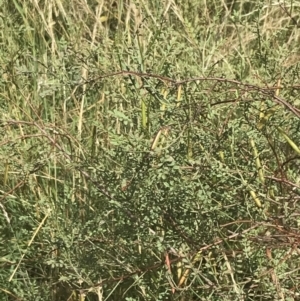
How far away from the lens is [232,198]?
49.8 inches

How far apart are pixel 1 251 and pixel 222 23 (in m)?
0.87

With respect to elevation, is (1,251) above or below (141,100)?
below

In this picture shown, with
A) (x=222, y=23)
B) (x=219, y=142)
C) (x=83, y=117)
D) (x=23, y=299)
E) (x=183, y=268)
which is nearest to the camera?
(x=219, y=142)

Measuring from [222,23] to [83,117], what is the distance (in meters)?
0.51

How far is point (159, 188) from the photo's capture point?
4.03 ft

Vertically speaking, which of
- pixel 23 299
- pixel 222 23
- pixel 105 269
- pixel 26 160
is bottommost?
pixel 23 299

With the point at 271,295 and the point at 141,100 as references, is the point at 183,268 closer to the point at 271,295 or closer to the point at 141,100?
the point at 271,295

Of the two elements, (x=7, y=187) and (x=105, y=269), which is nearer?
(x=105, y=269)

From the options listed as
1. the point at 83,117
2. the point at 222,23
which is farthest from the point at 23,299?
the point at 222,23

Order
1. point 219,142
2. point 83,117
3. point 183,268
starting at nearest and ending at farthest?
point 219,142
point 183,268
point 83,117

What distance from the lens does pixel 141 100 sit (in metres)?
1.28

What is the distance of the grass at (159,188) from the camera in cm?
120

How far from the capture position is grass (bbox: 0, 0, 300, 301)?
3.95ft

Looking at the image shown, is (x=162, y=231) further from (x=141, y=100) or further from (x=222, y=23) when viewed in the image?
(x=222, y=23)
